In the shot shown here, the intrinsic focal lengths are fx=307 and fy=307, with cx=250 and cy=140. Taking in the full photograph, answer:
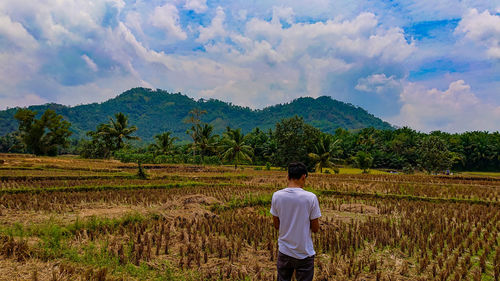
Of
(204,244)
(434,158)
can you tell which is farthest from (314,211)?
(434,158)

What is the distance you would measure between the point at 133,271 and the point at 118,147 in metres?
41.6

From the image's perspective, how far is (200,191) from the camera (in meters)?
15.0

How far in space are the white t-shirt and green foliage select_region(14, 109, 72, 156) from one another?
45059mm

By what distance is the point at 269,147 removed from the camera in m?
45.5

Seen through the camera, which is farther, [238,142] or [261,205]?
[238,142]

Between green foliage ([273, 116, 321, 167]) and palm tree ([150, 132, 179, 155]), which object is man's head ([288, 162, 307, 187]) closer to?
green foliage ([273, 116, 321, 167])

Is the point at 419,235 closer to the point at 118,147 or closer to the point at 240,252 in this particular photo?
the point at 240,252

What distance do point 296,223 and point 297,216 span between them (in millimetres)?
75

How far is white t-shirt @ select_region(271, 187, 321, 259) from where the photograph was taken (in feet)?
10.5

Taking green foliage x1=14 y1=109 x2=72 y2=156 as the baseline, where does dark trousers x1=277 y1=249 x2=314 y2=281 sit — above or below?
below

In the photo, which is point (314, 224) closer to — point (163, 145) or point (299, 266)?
point (299, 266)

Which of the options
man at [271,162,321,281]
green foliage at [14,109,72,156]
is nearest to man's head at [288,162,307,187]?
man at [271,162,321,281]

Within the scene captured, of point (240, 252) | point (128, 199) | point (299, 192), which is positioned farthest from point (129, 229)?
point (299, 192)

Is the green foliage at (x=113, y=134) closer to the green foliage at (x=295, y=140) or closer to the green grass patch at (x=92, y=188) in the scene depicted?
the green foliage at (x=295, y=140)
